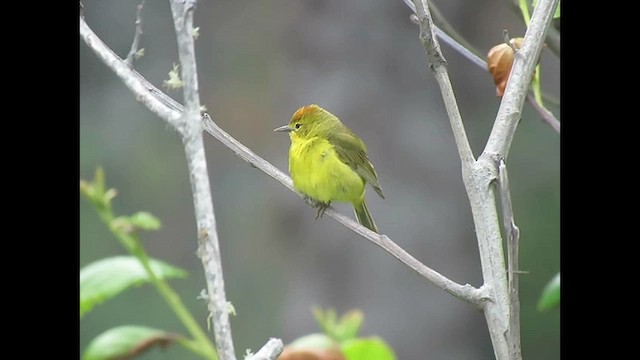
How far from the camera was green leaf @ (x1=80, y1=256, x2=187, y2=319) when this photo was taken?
0.95 m

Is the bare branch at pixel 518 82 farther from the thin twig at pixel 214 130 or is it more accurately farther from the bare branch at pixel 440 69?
the thin twig at pixel 214 130

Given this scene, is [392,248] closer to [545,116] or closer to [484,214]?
[484,214]

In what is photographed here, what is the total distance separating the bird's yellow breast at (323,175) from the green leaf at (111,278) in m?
0.42

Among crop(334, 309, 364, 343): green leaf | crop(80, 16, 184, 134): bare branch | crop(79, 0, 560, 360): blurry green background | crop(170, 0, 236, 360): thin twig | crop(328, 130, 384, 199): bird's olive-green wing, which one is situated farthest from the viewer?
crop(79, 0, 560, 360): blurry green background

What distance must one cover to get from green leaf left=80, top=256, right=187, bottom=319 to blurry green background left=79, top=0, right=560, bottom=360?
16.3 inches

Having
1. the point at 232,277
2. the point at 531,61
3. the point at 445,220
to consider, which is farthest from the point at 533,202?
the point at 232,277

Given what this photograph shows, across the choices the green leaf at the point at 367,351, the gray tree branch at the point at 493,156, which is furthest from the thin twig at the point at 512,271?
the green leaf at the point at 367,351

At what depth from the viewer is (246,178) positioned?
259 centimetres

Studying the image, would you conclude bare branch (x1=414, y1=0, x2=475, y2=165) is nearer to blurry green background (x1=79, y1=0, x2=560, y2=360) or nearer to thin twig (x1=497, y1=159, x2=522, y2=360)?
thin twig (x1=497, y1=159, x2=522, y2=360)

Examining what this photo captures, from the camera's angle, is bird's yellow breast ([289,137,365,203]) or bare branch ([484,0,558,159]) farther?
bird's yellow breast ([289,137,365,203])

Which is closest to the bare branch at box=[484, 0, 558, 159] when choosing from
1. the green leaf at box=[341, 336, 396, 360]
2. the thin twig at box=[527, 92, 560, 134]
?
the thin twig at box=[527, 92, 560, 134]

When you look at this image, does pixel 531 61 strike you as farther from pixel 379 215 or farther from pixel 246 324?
pixel 246 324

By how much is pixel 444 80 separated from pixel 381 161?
33.1 inches

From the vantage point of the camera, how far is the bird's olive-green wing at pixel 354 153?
139 centimetres
